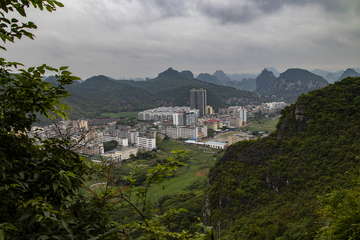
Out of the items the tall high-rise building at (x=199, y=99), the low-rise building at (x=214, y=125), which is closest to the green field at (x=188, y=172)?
the low-rise building at (x=214, y=125)

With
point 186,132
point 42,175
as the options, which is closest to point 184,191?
point 42,175

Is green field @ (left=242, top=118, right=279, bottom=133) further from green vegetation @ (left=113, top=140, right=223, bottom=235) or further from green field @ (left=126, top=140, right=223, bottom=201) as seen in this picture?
green vegetation @ (left=113, top=140, right=223, bottom=235)

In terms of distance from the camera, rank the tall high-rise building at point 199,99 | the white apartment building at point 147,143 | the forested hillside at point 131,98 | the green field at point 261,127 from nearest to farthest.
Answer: the white apartment building at point 147,143 → the green field at point 261,127 → the tall high-rise building at point 199,99 → the forested hillside at point 131,98

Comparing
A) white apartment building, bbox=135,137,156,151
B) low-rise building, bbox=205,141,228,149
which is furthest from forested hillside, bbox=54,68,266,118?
low-rise building, bbox=205,141,228,149

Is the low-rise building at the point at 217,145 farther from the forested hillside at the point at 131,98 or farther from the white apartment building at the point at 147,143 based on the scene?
the forested hillside at the point at 131,98

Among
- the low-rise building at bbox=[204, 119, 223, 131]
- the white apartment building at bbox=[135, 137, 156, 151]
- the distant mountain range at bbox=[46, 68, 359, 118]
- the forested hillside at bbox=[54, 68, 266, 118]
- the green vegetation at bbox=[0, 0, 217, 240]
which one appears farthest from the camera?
the distant mountain range at bbox=[46, 68, 359, 118]

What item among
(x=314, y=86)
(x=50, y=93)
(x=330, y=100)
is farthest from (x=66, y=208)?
(x=314, y=86)

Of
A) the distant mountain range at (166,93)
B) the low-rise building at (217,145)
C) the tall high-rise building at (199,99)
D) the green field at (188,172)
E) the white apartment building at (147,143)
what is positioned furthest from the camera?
the distant mountain range at (166,93)

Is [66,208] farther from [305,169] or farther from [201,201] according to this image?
[201,201]
